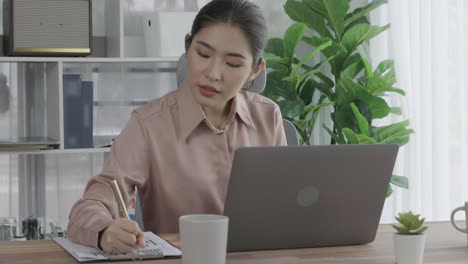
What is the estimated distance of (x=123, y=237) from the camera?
1.66m

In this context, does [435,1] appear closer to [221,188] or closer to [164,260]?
[221,188]

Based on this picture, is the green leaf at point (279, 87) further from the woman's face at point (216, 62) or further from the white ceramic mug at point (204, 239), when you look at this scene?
the white ceramic mug at point (204, 239)

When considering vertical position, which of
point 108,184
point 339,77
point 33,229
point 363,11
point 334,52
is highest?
point 363,11

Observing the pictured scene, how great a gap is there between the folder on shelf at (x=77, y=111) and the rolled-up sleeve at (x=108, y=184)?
150 cm

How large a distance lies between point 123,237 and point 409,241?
0.55 metres

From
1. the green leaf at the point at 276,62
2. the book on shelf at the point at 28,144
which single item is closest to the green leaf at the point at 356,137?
the green leaf at the point at 276,62

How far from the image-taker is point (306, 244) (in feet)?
5.79

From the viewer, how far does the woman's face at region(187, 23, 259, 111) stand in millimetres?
2043

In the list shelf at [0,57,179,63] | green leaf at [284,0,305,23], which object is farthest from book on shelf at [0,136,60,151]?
green leaf at [284,0,305,23]

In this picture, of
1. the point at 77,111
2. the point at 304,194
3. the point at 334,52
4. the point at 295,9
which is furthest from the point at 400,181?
the point at 304,194

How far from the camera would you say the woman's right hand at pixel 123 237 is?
5.42ft

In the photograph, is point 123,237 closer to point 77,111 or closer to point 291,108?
point 77,111

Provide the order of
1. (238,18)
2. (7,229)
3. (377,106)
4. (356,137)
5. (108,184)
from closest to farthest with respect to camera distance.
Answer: (108,184), (238,18), (7,229), (356,137), (377,106)

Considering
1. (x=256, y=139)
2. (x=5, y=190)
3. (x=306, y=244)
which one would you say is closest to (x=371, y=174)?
(x=306, y=244)
